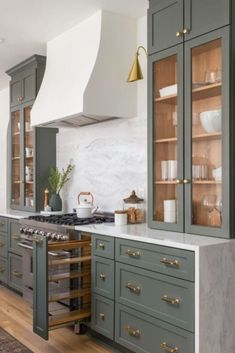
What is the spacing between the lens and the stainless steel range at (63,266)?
10.1 ft

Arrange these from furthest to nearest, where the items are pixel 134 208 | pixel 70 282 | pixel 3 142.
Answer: pixel 3 142, pixel 134 208, pixel 70 282

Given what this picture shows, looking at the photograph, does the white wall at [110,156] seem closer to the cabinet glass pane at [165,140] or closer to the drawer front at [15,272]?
the cabinet glass pane at [165,140]

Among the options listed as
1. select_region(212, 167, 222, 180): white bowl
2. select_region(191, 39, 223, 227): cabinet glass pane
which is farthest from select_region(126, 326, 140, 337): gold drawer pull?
select_region(212, 167, 222, 180): white bowl

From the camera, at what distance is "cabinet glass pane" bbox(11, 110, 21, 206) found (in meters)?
5.29

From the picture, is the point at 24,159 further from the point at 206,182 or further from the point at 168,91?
the point at 206,182

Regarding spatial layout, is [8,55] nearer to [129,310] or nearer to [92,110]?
[92,110]

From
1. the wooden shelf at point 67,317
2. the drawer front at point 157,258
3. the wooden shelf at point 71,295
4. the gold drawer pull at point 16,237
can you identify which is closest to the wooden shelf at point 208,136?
the drawer front at point 157,258

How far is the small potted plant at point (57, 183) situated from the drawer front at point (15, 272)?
0.69 metres

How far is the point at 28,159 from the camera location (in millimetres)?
5051

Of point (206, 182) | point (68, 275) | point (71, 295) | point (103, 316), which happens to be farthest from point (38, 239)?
point (206, 182)

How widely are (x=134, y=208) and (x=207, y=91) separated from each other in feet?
4.17

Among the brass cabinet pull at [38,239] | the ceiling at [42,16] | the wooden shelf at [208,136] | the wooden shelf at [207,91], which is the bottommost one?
the brass cabinet pull at [38,239]

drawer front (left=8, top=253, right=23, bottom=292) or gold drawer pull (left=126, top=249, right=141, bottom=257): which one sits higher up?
gold drawer pull (left=126, top=249, right=141, bottom=257)

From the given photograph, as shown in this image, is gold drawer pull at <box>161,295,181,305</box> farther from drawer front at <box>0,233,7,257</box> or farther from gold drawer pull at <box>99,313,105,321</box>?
drawer front at <box>0,233,7,257</box>
